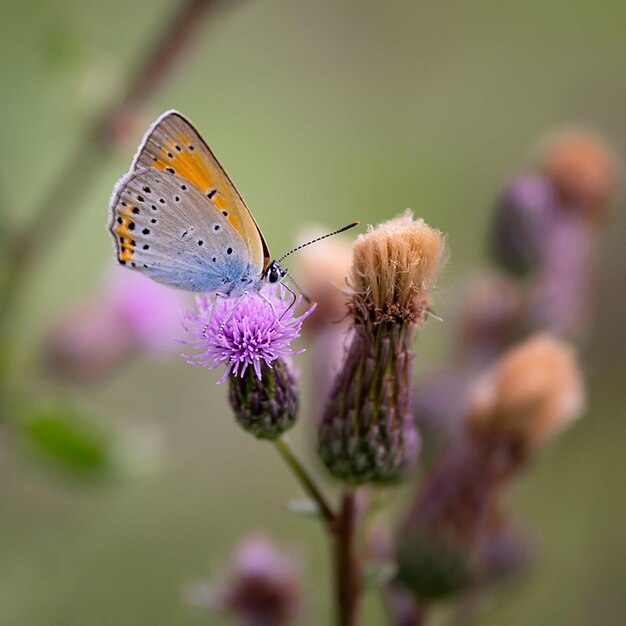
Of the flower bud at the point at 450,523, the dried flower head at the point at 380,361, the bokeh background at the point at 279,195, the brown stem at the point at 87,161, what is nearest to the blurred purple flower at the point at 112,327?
the bokeh background at the point at 279,195

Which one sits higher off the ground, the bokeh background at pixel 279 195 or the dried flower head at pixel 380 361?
the bokeh background at pixel 279 195

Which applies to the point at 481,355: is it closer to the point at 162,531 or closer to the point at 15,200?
the point at 162,531

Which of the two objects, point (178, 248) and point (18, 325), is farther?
point (18, 325)

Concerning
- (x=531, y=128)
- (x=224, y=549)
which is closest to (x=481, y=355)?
(x=224, y=549)

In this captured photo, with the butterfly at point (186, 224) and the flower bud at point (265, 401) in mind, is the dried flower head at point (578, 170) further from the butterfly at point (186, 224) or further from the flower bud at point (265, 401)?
the flower bud at point (265, 401)

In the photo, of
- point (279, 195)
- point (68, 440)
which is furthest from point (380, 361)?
point (279, 195)

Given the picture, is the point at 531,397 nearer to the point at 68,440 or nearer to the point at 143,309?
the point at 68,440
